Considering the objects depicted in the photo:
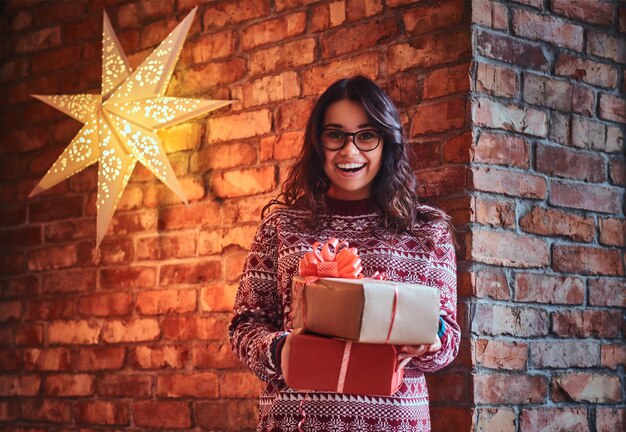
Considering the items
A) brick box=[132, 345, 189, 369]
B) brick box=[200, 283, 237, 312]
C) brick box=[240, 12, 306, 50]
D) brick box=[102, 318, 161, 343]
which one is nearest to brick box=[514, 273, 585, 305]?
brick box=[200, 283, 237, 312]

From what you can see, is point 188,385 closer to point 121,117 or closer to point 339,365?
point 121,117

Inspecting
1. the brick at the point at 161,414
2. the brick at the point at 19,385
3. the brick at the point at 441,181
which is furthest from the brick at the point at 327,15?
the brick at the point at 19,385

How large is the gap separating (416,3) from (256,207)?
2.40 feet

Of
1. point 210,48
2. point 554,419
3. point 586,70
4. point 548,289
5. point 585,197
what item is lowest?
point 554,419

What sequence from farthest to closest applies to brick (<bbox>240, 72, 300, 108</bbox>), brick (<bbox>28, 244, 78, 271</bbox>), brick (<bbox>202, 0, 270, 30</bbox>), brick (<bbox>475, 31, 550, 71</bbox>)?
brick (<bbox>28, 244, 78, 271</bbox>) → brick (<bbox>202, 0, 270, 30</bbox>) → brick (<bbox>240, 72, 300, 108</bbox>) → brick (<bbox>475, 31, 550, 71</bbox>)

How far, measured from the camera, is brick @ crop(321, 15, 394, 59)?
2518mm

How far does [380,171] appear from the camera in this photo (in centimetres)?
220

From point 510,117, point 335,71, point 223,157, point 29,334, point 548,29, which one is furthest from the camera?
point 29,334

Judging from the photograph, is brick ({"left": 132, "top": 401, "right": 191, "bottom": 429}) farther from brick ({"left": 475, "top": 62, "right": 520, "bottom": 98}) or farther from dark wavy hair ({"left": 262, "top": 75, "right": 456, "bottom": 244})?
brick ({"left": 475, "top": 62, "right": 520, "bottom": 98})

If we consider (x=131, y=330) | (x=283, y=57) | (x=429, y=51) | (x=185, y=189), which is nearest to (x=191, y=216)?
(x=185, y=189)

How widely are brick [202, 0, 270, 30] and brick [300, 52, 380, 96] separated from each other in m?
0.28

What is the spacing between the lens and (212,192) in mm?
2875

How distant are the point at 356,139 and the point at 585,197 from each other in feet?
2.51

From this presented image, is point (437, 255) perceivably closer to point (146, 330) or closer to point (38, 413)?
point (146, 330)
